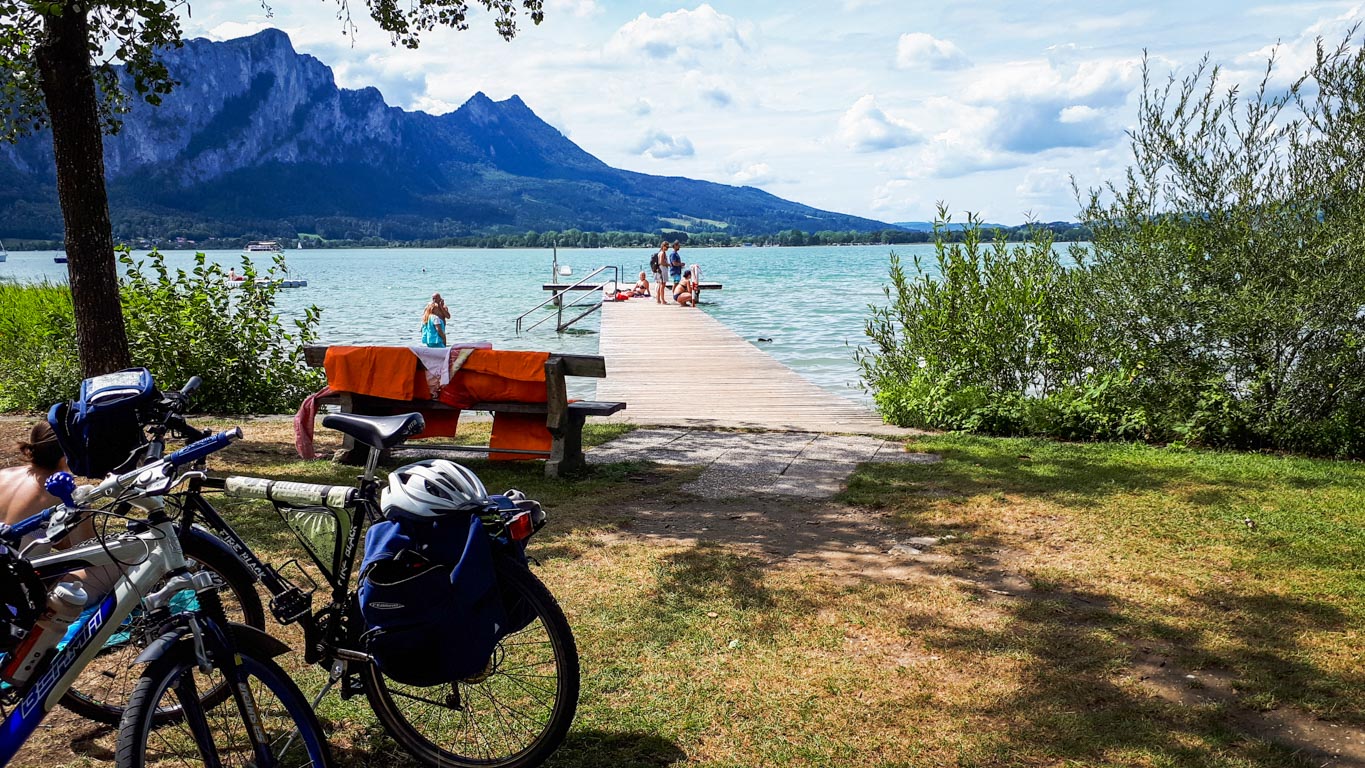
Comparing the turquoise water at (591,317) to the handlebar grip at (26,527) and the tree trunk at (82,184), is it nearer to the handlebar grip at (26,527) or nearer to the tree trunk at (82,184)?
the tree trunk at (82,184)

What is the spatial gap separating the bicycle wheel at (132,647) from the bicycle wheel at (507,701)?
0.55 meters

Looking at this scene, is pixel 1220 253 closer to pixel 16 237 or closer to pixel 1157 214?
pixel 1157 214

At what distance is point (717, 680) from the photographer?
4.17 m

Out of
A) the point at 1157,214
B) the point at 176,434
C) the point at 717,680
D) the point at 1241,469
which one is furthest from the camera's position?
the point at 1157,214

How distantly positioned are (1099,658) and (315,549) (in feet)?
10.6

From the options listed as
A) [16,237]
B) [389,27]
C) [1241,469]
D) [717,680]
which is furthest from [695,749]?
[16,237]

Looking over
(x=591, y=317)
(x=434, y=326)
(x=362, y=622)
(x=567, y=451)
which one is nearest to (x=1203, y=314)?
(x=567, y=451)

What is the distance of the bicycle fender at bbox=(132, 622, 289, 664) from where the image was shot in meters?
2.54

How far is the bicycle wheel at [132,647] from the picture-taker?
3391 mm

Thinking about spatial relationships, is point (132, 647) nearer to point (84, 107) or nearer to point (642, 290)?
point (84, 107)

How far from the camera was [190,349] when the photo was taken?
12.1 metres

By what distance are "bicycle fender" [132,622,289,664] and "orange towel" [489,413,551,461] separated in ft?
18.3

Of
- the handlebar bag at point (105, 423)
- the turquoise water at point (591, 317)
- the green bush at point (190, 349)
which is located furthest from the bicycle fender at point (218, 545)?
the turquoise water at point (591, 317)

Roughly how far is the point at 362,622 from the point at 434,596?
0.41m
